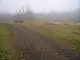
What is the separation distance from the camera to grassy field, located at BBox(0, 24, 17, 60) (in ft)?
2.94

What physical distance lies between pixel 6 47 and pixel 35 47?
18cm

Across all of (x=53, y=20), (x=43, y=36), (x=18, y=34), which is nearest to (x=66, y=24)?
(x=53, y=20)

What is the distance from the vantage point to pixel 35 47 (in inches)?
36.4

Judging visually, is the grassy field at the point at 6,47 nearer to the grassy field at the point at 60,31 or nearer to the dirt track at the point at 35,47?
the dirt track at the point at 35,47

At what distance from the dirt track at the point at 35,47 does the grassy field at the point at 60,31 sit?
3cm

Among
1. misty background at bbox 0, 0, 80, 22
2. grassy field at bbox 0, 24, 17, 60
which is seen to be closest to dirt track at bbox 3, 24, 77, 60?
grassy field at bbox 0, 24, 17, 60

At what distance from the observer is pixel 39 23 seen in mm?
1020

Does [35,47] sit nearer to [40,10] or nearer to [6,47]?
[6,47]

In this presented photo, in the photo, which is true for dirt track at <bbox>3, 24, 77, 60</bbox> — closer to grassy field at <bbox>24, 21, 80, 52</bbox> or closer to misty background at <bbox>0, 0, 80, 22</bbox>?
grassy field at <bbox>24, 21, 80, 52</bbox>

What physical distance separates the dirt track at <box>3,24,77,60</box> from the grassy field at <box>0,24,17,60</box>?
3cm

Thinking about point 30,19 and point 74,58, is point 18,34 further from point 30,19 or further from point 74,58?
point 74,58

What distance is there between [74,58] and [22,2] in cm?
56

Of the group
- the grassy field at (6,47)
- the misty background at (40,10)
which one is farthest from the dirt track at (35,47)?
the misty background at (40,10)

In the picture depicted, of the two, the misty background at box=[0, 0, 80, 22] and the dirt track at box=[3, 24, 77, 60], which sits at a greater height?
the misty background at box=[0, 0, 80, 22]
